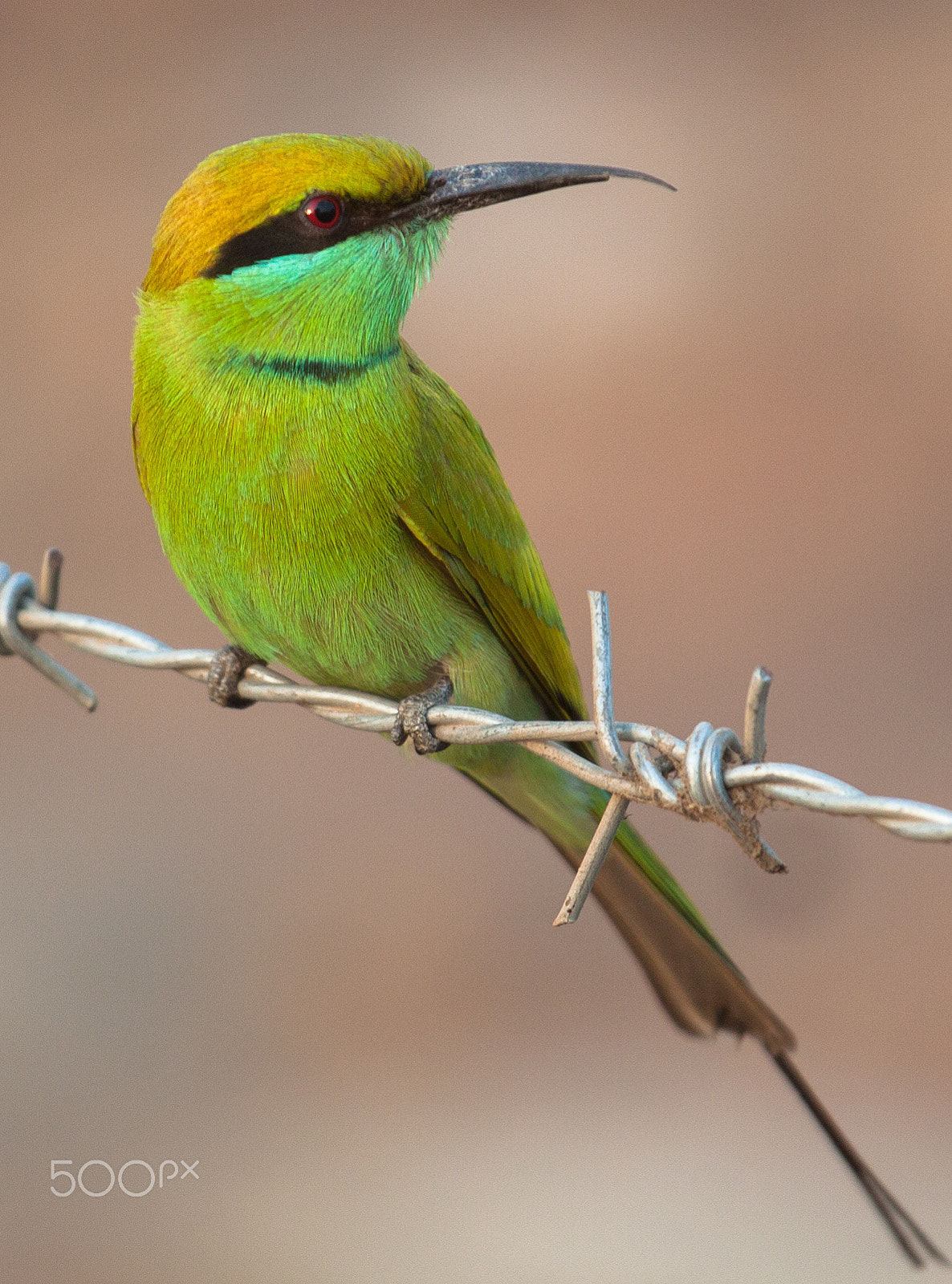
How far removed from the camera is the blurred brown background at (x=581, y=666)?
388 cm

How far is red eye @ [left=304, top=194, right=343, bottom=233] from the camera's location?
202cm

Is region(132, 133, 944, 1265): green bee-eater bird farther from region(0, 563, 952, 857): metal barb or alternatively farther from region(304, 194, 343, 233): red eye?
region(0, 563, 952, 857): metal barb

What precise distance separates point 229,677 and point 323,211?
804 mm

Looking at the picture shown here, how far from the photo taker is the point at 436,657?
7.22 ft

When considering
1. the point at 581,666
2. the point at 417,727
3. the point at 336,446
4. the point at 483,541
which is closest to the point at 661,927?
the point at 417,727

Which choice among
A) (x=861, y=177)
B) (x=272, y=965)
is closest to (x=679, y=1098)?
(x=272, y=965)

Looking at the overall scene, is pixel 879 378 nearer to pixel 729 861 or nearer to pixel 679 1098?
pixel 729 861

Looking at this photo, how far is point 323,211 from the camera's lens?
203cm

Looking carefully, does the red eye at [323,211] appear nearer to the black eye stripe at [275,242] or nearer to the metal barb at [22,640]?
the black eye stripe at [275,242]

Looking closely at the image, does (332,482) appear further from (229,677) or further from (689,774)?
(689,774)

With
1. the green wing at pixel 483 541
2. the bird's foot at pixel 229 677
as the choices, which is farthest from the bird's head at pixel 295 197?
the bird's foot at pixel 229 677

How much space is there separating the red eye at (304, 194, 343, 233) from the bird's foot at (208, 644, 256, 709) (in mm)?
731

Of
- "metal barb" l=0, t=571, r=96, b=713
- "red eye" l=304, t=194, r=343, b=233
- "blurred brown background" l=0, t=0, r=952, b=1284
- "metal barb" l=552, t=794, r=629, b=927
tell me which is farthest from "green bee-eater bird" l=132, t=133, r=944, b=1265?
"blurred brown background" l=0, t=0, r=952, b=1284

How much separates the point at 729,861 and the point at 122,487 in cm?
307
